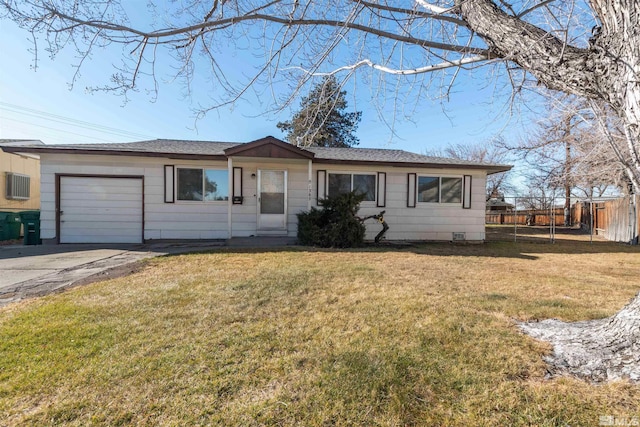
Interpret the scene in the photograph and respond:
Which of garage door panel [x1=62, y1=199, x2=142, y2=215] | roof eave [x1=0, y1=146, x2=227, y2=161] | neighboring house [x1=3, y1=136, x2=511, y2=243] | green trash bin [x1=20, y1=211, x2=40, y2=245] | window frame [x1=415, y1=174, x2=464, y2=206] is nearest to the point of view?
roof eave [x1=0, y1=146, x2=227, y2=161]

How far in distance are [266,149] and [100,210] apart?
515cm

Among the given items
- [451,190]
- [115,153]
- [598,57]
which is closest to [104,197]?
[115,153]

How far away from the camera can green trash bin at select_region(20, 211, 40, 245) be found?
7.68m

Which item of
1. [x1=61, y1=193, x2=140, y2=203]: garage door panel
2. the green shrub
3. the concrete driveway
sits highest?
[x1=61, y1=193, x2=140, y2=203]: garage door panel

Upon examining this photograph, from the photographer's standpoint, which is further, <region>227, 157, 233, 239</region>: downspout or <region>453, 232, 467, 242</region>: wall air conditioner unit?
<region>453, 232, 467, 242</region>: wall air conditioner unit

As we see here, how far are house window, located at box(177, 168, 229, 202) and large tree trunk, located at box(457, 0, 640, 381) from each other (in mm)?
7459

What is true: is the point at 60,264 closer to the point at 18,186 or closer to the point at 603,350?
the point at 603,350

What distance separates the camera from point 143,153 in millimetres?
7867

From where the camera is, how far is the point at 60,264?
206 inches

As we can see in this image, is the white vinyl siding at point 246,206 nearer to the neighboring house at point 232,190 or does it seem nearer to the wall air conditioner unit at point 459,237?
the neighboring house at point 232,190

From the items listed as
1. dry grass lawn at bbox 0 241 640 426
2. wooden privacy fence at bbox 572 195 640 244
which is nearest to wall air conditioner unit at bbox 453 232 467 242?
dry grass lawn at bbox 0 241 640 426

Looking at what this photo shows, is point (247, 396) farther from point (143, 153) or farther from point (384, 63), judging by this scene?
point (143, 153)

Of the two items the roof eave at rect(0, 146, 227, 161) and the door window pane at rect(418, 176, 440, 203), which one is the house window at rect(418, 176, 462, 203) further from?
the roof eave at rect(0, 146, 227, 161)

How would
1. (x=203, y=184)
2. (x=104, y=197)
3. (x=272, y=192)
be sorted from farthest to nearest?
(x=272, y=192) < (x=203, y=184) < (x=104, y=197)
